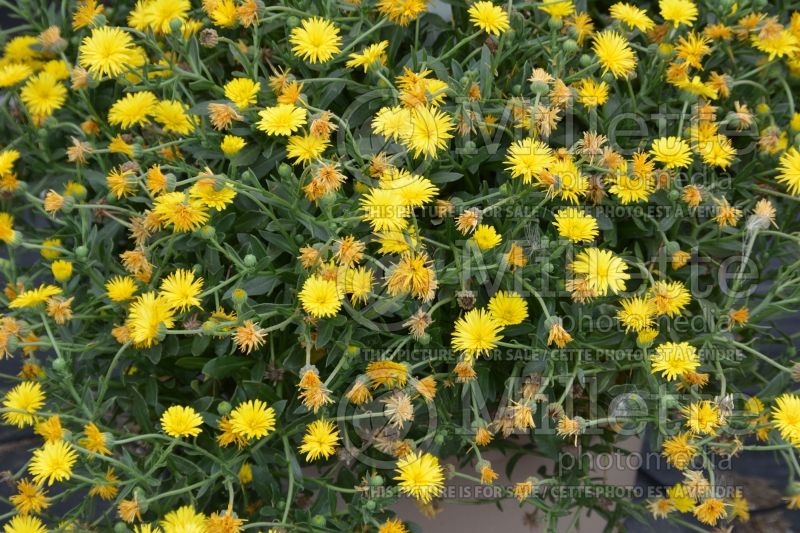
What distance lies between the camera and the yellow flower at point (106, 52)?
3.48 feet

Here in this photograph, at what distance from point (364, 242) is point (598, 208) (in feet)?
0.97

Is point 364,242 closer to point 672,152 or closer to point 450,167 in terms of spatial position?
point 450,167

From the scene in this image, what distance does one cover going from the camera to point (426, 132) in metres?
0.95

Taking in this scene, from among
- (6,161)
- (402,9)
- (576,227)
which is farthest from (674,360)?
(6,161)

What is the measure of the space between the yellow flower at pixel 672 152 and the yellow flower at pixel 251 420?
0.53 metres

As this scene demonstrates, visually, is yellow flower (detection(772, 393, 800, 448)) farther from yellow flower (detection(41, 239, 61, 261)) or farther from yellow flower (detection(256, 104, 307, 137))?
yellow flower (detection(41, 239, 61, 261))

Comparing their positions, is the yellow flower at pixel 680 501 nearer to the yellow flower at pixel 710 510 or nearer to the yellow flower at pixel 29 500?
the yellow flower at pixel 710 510

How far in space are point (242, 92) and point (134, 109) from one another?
16 cm

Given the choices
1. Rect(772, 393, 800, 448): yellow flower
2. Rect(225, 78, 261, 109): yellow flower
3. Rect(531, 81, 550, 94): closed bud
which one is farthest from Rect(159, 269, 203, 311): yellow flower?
Rect(772, 393, 800, 448): yellow flower

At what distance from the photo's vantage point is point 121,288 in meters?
1.01

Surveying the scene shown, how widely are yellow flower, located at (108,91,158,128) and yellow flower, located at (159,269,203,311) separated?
25 cm

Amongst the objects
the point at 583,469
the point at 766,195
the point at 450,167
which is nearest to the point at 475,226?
the point at 450,167

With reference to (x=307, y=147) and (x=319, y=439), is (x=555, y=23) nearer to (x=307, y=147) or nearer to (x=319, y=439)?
(x=307, y=147)

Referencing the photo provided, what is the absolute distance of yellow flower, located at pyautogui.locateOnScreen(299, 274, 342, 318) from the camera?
91cm
